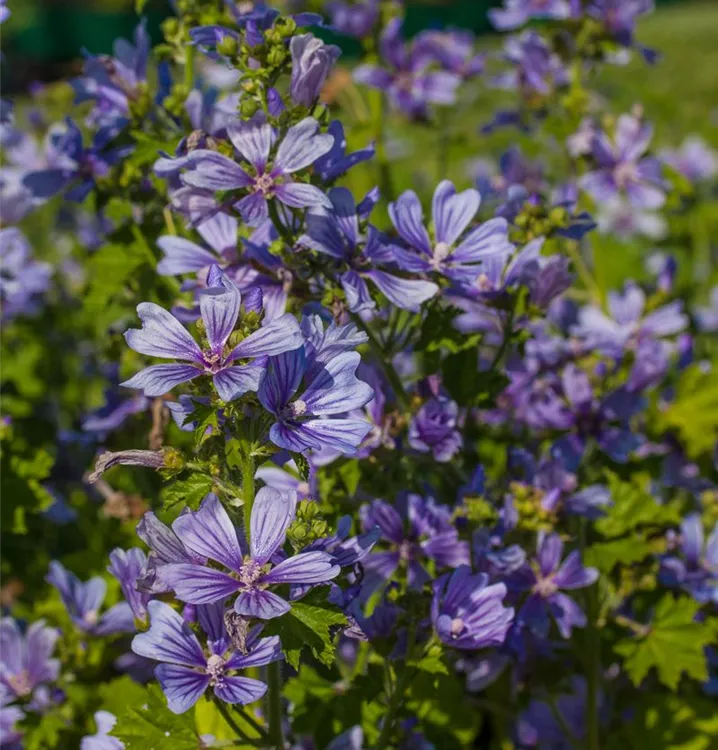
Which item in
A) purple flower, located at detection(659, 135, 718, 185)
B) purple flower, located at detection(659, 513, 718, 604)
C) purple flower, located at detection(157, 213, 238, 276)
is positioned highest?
purple flower, located at detection(157, 213, 238, 276)

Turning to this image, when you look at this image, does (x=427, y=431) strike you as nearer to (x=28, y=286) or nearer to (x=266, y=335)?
(x=266, y=335)

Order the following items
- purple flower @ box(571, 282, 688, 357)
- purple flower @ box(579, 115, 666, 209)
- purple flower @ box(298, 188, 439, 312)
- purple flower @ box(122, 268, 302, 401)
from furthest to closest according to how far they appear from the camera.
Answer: purple flower @ box(579, 115, 666, 209)
purple flower @ box(571, 282, 688, 357)
purple flower @ box(298, 188, 439, 312)
purple flower @ box(122, 268, 302, 401)

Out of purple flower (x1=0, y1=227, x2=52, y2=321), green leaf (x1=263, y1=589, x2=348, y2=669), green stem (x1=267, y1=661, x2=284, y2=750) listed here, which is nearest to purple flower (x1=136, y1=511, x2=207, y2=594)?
green leaf (x1=263, y1=589, x2=348, y2=669)

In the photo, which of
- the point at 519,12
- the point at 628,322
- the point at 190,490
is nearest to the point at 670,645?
the point at 628,322

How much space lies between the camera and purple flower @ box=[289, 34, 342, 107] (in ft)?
6.35

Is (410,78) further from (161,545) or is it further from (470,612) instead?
(161,545)

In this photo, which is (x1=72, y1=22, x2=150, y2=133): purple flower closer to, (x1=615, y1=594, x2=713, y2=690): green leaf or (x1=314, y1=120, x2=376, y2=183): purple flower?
(x1=314, y1=120, x2=376, y2=183): purple flower

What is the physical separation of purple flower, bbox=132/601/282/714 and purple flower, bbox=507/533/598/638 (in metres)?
0.77

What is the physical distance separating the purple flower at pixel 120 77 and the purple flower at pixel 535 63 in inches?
57.8

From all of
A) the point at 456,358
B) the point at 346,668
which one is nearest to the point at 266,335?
the point at 456,358

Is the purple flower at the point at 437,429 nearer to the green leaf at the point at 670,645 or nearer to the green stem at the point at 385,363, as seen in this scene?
the green stem at the point at 385,363

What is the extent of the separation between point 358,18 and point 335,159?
6.32 ft

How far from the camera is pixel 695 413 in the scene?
10.4 ft

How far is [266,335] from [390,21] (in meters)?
2.47
